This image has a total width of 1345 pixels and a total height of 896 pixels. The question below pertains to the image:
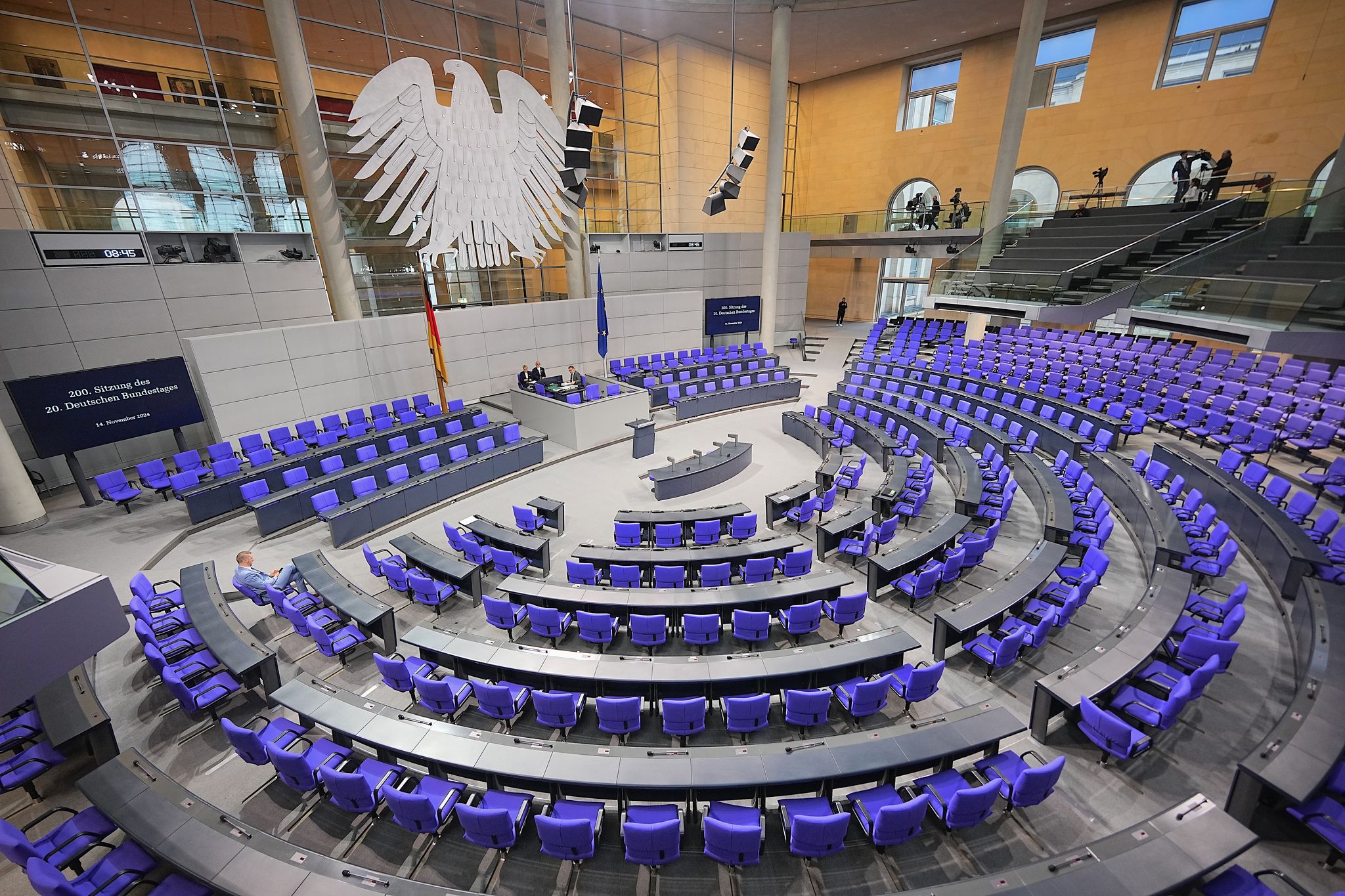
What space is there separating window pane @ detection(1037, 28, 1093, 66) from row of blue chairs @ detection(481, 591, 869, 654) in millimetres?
25643

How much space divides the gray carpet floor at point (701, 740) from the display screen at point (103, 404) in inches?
62.0

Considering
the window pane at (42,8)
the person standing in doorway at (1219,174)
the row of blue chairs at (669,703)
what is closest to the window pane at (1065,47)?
the person standing in doorway at (1219,174)

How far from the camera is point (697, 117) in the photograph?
23.6m

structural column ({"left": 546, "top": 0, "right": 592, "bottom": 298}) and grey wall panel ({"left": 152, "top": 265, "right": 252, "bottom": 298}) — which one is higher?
structural column ({"left": 546, "top": 0, "right": 592, "bottom": 298})

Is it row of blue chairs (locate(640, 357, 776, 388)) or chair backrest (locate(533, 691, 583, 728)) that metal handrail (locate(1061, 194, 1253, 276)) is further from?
chair backrest (locate(533, 691, 583, 728))

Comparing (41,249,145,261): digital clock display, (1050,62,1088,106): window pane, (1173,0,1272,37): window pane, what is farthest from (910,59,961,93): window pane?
(41,249,145,261): digital clock display

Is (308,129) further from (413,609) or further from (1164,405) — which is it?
(1164,405)

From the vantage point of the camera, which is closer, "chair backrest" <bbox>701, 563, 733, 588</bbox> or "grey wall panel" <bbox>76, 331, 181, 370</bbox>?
"chair backrest" <bbox>701, 563, 733, 588</bbox>

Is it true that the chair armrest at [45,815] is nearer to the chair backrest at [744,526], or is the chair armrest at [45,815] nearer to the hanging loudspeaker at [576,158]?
the chair backrest at [744,526]

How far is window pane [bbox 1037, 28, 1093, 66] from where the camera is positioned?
21.8 metres

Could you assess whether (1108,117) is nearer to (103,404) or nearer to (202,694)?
(202,694)

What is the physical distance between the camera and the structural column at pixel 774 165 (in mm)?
20266

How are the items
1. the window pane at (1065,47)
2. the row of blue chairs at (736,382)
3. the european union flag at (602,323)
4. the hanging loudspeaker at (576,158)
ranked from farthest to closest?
the window pane at (1065,47) → the row of blue chairs at (736,382) → the european union flag at (602,323) → the hanging loudspeaker at (576,158)

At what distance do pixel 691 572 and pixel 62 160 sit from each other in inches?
687
